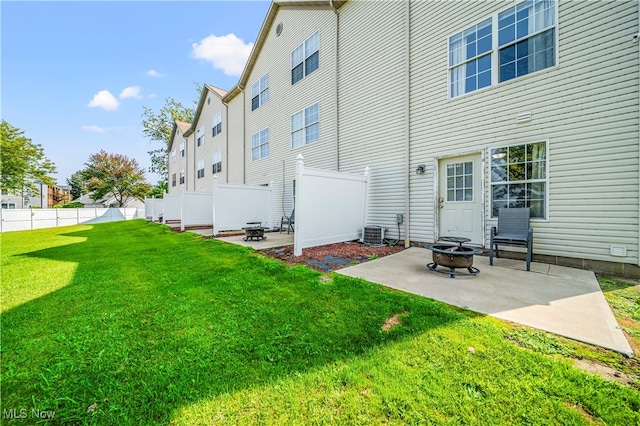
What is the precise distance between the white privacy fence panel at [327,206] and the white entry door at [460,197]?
2.07 m

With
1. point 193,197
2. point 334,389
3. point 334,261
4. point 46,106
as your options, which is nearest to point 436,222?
point 334,261

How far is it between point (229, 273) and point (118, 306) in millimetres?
1560

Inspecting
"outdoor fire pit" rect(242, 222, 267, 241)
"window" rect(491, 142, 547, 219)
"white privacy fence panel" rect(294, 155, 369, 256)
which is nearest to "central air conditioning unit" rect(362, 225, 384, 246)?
"white privacy fence panel" rect(294, 155, 369, 256)

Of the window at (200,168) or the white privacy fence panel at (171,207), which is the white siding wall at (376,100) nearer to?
the white privacy fence panel at (171,207)

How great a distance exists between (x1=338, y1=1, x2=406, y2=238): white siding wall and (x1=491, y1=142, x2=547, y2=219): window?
2.05 metres

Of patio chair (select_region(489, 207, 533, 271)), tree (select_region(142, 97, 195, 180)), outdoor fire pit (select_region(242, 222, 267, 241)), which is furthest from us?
tree (select_region(142, 97, 195, 180))

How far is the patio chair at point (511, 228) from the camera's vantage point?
441cm

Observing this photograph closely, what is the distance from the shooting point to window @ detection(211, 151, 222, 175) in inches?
637

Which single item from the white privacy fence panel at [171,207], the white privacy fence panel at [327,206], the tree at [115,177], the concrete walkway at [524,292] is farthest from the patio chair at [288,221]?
the tree at [115,177]

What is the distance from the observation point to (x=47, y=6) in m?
7.61

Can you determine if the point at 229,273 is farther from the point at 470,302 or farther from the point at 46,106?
the point at 46,106

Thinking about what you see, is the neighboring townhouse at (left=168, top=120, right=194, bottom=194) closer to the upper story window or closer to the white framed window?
the white framed window

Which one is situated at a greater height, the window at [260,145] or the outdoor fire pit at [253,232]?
the window at [260,145]

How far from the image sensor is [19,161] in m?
20.9
